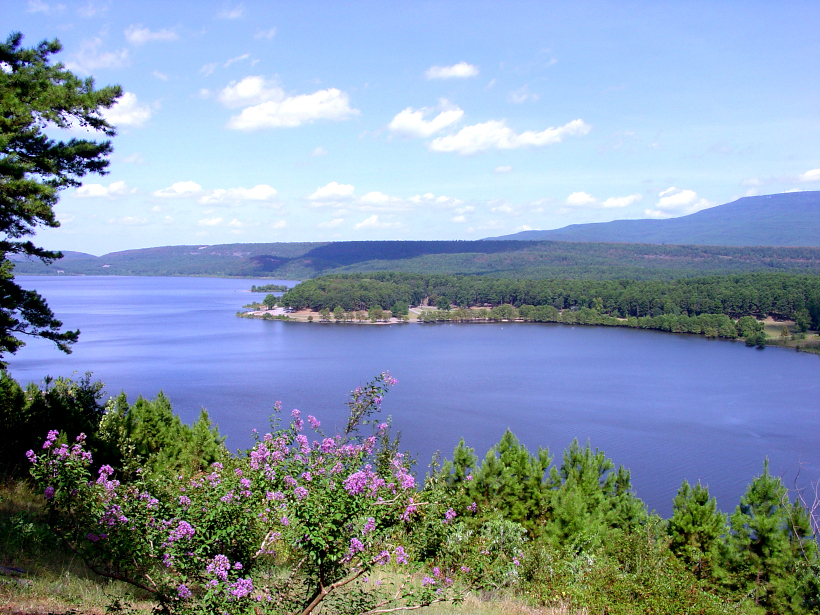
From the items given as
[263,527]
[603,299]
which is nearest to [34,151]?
[263,527]

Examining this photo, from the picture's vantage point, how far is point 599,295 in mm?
62750

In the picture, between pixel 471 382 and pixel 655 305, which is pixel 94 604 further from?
pixel 655 305

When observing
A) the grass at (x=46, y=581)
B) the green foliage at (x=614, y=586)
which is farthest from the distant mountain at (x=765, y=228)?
the grass at (x=46, y=581)

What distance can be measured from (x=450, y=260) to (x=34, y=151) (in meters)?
108

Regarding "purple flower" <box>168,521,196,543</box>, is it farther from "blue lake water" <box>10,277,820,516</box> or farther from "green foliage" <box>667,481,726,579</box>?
"blue lake water" <box>10,277,820,516</box>

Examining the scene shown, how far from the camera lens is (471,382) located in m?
29.0

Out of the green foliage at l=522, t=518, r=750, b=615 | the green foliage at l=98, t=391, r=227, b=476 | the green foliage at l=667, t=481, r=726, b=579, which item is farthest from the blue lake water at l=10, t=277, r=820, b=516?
the green foliage at l=522, t=518, r=750, b=615

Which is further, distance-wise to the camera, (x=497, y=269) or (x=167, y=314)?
(x=497, y=269)

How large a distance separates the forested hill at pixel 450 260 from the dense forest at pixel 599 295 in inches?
637

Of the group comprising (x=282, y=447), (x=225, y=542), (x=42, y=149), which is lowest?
(x=225, y=542)

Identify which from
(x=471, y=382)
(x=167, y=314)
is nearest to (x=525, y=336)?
(x=471, y=382)

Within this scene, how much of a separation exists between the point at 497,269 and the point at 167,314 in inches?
2241

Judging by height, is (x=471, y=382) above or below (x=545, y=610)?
below

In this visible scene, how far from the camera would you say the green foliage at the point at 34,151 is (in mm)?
5305
